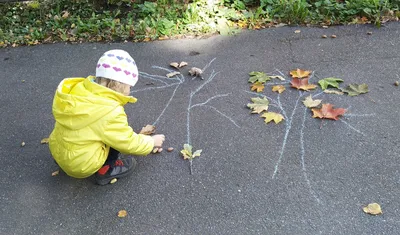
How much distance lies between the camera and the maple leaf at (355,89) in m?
3.59

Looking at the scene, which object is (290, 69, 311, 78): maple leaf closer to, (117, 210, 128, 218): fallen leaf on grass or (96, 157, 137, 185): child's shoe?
(96, 157, 137, 185): child's shoe

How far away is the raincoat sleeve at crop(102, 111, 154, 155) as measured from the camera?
258 cm

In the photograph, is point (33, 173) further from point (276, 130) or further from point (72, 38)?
point (72, 38)

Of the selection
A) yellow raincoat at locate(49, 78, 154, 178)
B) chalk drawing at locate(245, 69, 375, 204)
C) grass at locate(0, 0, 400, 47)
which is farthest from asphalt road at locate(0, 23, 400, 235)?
grass at locate(0, 0, 400, 47)

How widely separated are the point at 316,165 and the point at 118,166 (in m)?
1.50

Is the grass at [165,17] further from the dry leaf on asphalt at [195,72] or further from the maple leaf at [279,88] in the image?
the maple leaf at [279,88]

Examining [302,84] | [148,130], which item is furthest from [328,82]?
[148,130]

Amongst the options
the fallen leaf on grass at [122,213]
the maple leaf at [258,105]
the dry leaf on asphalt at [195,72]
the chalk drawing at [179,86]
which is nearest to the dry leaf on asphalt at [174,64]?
the chalk drawing at [179,86]

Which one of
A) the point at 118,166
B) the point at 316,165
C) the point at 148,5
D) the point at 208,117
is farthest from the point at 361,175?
the point at 148,5

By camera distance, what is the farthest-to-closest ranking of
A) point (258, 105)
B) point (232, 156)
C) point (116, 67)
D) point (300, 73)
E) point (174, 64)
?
1. point (174, 64)
2. point (300, 73)
3. point (258, 105)
4. point (232, 156)
5. point (116, 67)

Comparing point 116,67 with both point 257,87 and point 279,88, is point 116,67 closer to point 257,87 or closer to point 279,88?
point 257,87

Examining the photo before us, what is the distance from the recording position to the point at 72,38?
5066 millimetres

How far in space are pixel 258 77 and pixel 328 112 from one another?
33.8 inches

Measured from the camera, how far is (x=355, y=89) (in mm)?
3617
